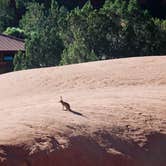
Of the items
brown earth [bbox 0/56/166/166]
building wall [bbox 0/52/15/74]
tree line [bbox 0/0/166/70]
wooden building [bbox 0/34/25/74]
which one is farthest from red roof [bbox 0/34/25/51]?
brown earth [bbox 0/56/166/166]

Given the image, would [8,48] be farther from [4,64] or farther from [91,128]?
[91,128]

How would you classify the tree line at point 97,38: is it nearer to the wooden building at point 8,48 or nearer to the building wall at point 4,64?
the building wall at point 4,64

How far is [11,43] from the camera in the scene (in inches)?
1511

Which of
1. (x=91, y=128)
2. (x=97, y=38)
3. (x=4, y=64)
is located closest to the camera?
(x=91, y=128)

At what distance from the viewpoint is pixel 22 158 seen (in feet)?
27.4

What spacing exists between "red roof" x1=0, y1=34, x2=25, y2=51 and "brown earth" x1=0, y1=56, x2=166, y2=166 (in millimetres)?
22251

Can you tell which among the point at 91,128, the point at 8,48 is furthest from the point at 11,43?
the point at 91,128

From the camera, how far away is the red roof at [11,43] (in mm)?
37972

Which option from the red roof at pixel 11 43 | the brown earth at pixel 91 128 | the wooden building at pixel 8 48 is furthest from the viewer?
the red roof at pixel 11 43

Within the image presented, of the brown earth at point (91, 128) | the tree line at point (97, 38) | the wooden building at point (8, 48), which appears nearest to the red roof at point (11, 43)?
the wooden building at point (8, 48)

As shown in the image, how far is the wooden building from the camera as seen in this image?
37.5 meters

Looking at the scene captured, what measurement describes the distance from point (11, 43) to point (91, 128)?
28906 mm

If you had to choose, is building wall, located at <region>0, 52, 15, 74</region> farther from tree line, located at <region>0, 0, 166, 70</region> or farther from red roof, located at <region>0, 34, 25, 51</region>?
tree line, located at <region>0, 0, 166, 70</region>

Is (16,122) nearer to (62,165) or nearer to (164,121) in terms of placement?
(62,165)
